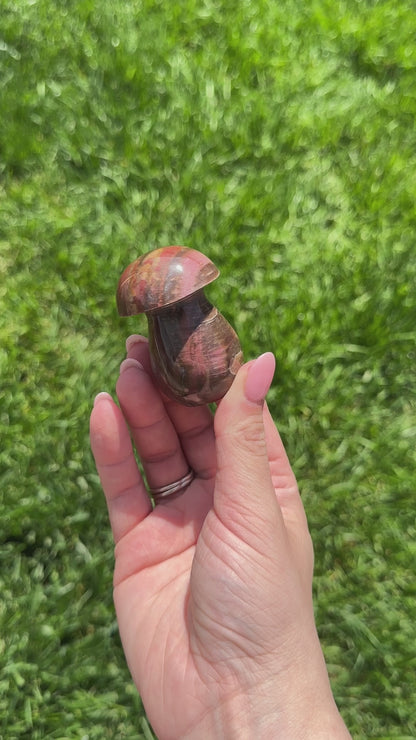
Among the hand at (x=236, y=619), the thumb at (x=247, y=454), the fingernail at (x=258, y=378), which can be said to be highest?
the fingernail at (x=258, y=378)

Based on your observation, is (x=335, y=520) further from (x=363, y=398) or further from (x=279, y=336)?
(x=279, y=336)

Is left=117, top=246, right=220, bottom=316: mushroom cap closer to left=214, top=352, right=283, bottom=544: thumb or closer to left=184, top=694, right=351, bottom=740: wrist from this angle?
left=214, top=352, right=283, bottom=544: thumb

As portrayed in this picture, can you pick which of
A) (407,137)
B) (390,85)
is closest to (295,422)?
(407,137)

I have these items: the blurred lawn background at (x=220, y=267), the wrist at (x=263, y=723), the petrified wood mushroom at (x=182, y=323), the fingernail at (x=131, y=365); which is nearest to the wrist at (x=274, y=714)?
the wrist at (x=263, y=723)

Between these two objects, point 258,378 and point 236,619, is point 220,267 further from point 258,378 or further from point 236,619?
point 236,619

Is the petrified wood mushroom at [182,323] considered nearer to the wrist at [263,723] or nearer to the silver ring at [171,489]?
the silver ring at [171,489]
